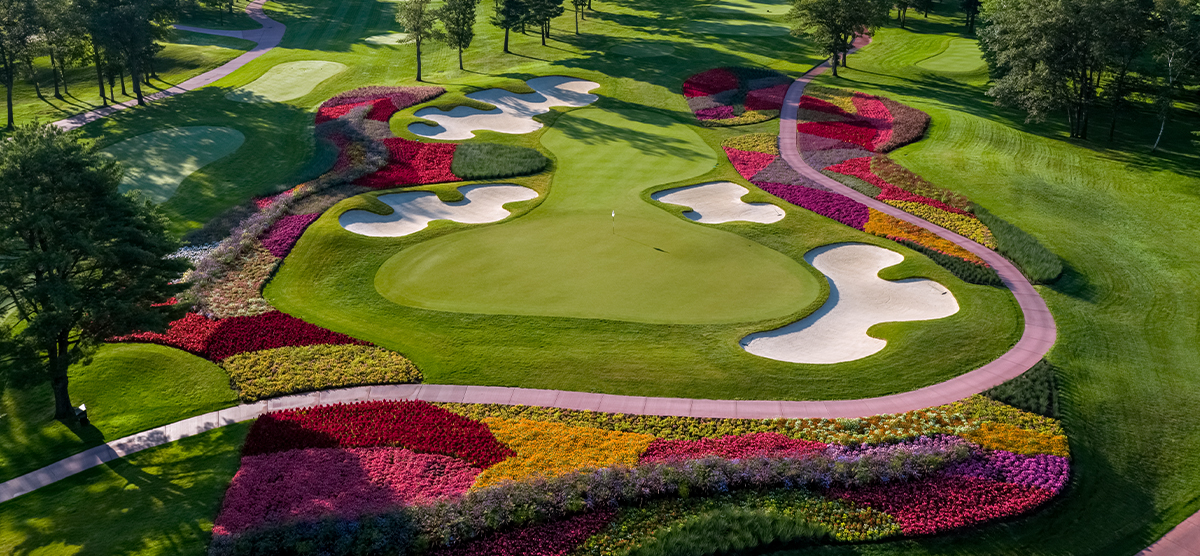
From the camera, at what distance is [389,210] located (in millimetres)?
40781

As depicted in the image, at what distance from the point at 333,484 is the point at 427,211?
72.6 ft

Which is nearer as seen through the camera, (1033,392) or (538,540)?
(538,540)

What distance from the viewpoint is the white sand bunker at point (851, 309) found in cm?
2884

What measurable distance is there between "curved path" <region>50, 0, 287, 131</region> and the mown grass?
5586cm

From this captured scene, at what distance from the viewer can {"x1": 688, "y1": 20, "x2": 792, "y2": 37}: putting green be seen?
80.7 meters

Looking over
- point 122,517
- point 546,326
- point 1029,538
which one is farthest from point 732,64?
point 122,517

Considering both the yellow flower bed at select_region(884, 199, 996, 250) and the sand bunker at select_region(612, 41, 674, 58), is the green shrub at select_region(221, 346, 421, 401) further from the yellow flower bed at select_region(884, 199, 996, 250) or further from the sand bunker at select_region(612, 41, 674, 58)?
the sand bunker at select_region(612, 41, 674, 58)

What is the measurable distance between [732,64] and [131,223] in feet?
185

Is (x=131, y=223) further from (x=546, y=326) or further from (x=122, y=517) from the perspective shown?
(x=546, y=326)

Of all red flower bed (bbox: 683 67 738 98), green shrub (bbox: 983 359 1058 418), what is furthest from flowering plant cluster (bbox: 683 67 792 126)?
green shrub (bbox: 983 359 1058 418)

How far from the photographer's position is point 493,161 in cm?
4747

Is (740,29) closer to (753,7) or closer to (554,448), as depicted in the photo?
(753,7)

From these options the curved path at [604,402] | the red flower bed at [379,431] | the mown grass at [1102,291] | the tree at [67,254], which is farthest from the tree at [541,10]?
the red flower bed at [379,431]

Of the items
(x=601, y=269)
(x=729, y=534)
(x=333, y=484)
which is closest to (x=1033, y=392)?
(x=729, y=534)
